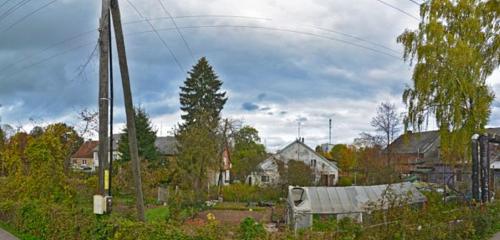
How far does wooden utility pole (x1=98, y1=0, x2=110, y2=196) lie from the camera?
11820 mm

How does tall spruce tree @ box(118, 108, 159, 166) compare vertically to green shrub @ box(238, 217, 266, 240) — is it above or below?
above

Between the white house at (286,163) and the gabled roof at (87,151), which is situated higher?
the gabled roof at (87,151)

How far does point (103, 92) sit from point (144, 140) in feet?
116

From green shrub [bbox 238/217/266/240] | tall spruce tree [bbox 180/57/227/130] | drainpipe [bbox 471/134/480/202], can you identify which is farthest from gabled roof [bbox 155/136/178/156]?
green shrub [bbox 238/217/266/240]

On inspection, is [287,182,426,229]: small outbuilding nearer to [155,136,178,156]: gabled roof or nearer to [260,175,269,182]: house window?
[260,175,269,182]: house window

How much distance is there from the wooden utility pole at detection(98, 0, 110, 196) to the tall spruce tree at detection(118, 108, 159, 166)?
33.2 meters

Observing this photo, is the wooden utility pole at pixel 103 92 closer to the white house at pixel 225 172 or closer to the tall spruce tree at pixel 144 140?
the white house at pixel 225 172

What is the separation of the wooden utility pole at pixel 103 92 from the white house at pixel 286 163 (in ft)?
87.7

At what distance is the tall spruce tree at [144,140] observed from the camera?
45.5m

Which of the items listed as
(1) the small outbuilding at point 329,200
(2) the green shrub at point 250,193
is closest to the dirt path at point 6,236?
(1) the small outbuilding at point 329,200

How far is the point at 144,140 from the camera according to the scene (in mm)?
46719

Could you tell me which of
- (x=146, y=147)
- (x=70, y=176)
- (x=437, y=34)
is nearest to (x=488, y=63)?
(x=437, y=34)

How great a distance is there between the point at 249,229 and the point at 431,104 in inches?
775

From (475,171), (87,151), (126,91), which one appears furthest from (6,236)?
(87,151)
